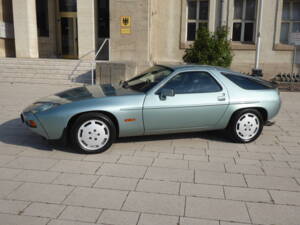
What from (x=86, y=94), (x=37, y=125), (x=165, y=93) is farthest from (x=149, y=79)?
(x=37, y=125)

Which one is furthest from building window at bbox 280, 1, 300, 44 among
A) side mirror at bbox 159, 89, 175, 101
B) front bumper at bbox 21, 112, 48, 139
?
front bumper at bbox 21, 112, 48, 139

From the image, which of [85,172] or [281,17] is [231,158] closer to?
[85,172]

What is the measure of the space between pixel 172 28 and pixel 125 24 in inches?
117

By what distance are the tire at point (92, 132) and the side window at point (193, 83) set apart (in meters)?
1.19

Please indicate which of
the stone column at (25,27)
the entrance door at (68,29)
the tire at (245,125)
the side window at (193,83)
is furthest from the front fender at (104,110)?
the entrance door at (68,29)

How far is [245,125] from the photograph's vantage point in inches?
213

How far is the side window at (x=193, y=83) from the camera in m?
5.13

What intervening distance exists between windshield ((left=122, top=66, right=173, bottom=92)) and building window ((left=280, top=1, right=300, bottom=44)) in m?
12.7

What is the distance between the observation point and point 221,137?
5.85 metres

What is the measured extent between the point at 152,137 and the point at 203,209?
2612mm

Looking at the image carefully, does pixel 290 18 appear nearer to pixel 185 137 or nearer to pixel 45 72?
pixel 45 72

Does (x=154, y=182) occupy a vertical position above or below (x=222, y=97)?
below

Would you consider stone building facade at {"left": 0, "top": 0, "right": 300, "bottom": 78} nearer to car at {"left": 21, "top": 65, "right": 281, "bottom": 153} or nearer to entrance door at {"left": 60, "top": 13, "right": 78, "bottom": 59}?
entrance door at {"left": 60, "top": 13, "right": 78, "bottom": 59}

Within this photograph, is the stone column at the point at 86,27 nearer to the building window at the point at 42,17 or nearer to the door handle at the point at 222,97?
the building window at the point at 42,17
